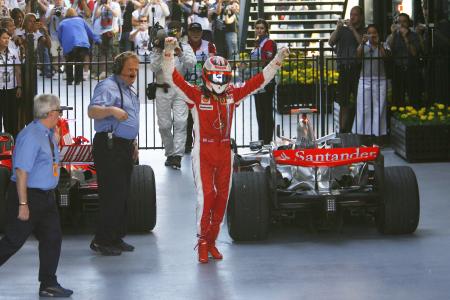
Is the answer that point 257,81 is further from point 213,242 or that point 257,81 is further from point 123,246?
point 123,246

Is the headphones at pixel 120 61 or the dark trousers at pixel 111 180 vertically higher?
the headphones at pixel 120 61

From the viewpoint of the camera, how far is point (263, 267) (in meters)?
11.0

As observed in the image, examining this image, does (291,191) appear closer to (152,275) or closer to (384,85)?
(152,275)

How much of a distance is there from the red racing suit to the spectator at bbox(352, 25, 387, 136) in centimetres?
783

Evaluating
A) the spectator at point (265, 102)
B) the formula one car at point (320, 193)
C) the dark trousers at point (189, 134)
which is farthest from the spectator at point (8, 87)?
the formula one car at point (320, 193)

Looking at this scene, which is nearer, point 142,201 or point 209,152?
point 209,152

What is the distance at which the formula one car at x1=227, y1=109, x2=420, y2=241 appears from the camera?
1184 cm

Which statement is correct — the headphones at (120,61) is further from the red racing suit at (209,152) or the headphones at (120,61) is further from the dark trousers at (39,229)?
the dark trousers at (39,229)

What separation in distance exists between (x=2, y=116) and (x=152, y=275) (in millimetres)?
7761

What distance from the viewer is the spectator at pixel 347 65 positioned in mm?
19359

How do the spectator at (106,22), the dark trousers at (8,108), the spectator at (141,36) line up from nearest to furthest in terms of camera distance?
the dark trousers at (8,108) → the spectator at (106,22) → the spectator at (141,36)

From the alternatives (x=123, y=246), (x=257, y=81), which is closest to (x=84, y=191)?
(x=123, y=246)

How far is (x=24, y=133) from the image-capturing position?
9.80 meters

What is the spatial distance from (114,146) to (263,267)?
164cm
